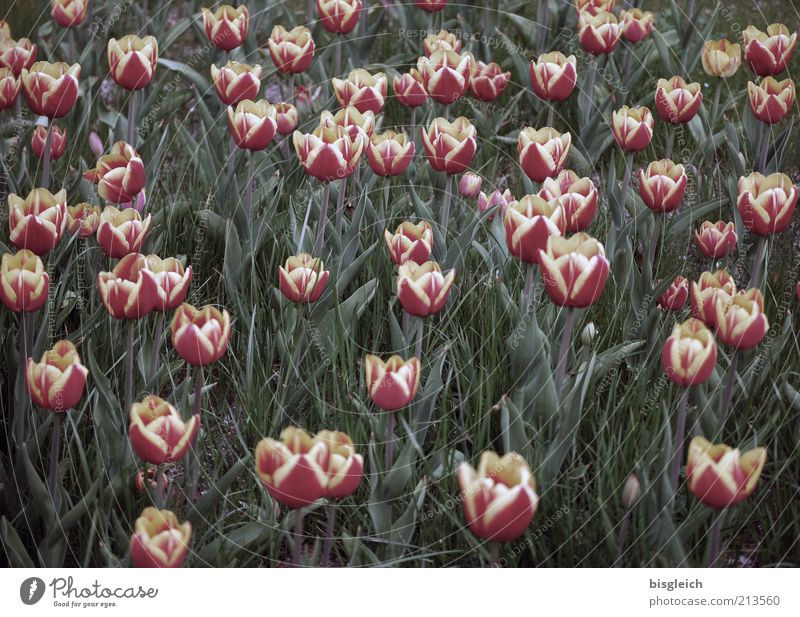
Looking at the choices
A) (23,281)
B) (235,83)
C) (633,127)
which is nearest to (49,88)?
(235,83)

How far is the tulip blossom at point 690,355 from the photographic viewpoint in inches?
39.8

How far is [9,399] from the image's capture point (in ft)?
4.23

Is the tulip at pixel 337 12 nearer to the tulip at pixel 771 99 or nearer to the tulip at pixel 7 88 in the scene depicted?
the tulip at pixel 7 88

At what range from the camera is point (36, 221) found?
122cm

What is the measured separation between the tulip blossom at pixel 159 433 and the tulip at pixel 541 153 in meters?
0.68

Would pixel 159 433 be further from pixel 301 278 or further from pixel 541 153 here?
pixel 541 153

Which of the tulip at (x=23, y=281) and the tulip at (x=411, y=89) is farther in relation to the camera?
the tulip at (x=411, y=89)

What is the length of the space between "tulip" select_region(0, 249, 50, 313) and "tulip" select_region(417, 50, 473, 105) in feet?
2.39

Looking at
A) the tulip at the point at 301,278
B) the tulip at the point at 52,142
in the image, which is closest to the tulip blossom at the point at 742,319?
the tulip at the point at 301,278

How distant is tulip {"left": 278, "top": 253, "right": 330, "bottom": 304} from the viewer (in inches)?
48.9

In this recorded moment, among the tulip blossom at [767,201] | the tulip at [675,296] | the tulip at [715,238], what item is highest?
the tulip blossom at [767,201]

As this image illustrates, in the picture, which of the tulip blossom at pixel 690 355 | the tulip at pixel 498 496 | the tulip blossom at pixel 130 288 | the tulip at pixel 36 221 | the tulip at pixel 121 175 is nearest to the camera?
the tulip at pixel 498 496

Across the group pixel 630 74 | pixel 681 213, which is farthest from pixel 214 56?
pixel 681 213

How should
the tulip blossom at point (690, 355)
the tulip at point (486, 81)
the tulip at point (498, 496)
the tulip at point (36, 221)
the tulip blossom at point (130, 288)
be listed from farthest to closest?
the tulip at point (486, 81), the tulip at point (36, 221), the tulip blossom at point (130, 288), the tulip blossom at point (690, 355), the tulip at point (498, 496)
